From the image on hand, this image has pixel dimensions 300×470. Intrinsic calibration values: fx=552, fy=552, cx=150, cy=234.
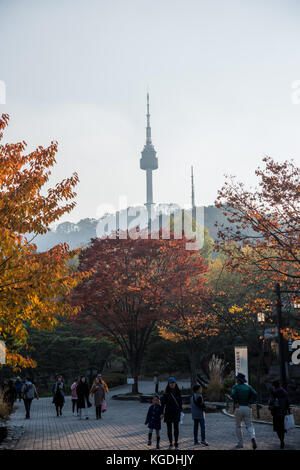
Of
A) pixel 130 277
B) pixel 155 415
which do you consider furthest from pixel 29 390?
pixel 130 277

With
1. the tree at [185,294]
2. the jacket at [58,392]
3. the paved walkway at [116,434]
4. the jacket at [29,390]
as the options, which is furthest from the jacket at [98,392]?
the tree at [185,294]

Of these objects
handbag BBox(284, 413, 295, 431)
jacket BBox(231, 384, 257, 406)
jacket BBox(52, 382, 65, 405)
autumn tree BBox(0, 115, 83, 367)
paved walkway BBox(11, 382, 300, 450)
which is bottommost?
paved walkway BBox(11, 382, 300, 450)

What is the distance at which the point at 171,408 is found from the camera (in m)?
12.7

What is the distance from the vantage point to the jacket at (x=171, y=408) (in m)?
12.7

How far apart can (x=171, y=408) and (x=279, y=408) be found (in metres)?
2.48

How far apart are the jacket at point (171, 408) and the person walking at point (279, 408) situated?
2144mm

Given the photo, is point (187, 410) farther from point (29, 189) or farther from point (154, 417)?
point (29, 189)

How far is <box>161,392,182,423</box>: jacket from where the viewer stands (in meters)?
12.7

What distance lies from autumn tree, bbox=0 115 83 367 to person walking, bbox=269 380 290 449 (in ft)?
16.9

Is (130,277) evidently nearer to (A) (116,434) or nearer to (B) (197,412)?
(A) (116,434)

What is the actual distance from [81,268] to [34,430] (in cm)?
1480

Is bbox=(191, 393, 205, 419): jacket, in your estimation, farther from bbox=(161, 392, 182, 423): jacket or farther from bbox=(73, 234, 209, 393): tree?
bbox=(73, 234, 209, 393): tree

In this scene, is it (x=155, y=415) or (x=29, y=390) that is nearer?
(x=155, y=415)

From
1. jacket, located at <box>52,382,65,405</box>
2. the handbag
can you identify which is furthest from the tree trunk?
the handbag
